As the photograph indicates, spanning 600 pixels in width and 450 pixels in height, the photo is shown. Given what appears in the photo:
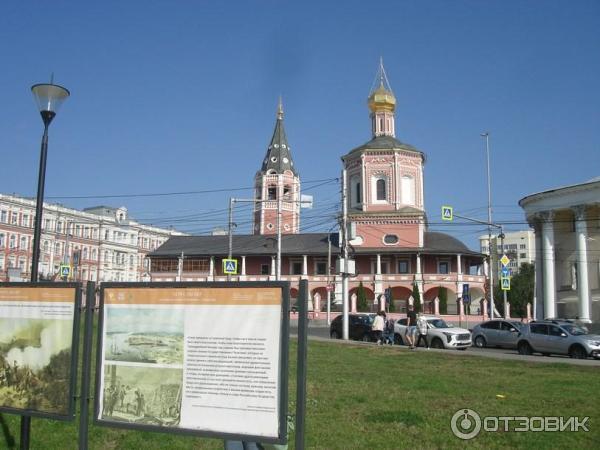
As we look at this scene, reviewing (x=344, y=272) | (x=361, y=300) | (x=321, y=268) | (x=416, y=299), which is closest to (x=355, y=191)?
(x=321, y=268)

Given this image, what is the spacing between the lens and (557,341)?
82.2 ft

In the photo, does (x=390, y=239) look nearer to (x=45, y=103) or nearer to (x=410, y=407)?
(x=410, y=407)

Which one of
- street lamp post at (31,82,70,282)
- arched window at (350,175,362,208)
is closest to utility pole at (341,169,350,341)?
street lamp post at (31,82,70,282)

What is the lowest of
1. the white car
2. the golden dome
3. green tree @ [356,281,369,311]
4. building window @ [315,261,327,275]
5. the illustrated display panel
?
the white car

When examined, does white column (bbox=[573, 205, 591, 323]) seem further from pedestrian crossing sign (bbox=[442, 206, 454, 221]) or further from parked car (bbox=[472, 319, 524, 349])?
parked car (bbox=[472, 319, 524, 349])

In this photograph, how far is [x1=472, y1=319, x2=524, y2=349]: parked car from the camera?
29062 mm

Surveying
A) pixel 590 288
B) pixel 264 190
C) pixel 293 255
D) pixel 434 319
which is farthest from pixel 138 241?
pixel 434 319

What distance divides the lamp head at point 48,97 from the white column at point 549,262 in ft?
143

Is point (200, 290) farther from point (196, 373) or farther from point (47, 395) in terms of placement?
point (47, 395)

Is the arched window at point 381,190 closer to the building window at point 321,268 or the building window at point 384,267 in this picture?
the building window at point 384,267

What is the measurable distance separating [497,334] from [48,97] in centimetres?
2499

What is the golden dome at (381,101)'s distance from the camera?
71.8 metres

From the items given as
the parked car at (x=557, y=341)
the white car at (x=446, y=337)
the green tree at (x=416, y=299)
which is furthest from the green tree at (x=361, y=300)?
the parked car at (x=557, y=341)

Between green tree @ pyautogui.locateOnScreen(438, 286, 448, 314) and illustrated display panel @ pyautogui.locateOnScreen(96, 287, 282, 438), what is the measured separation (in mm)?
58529
